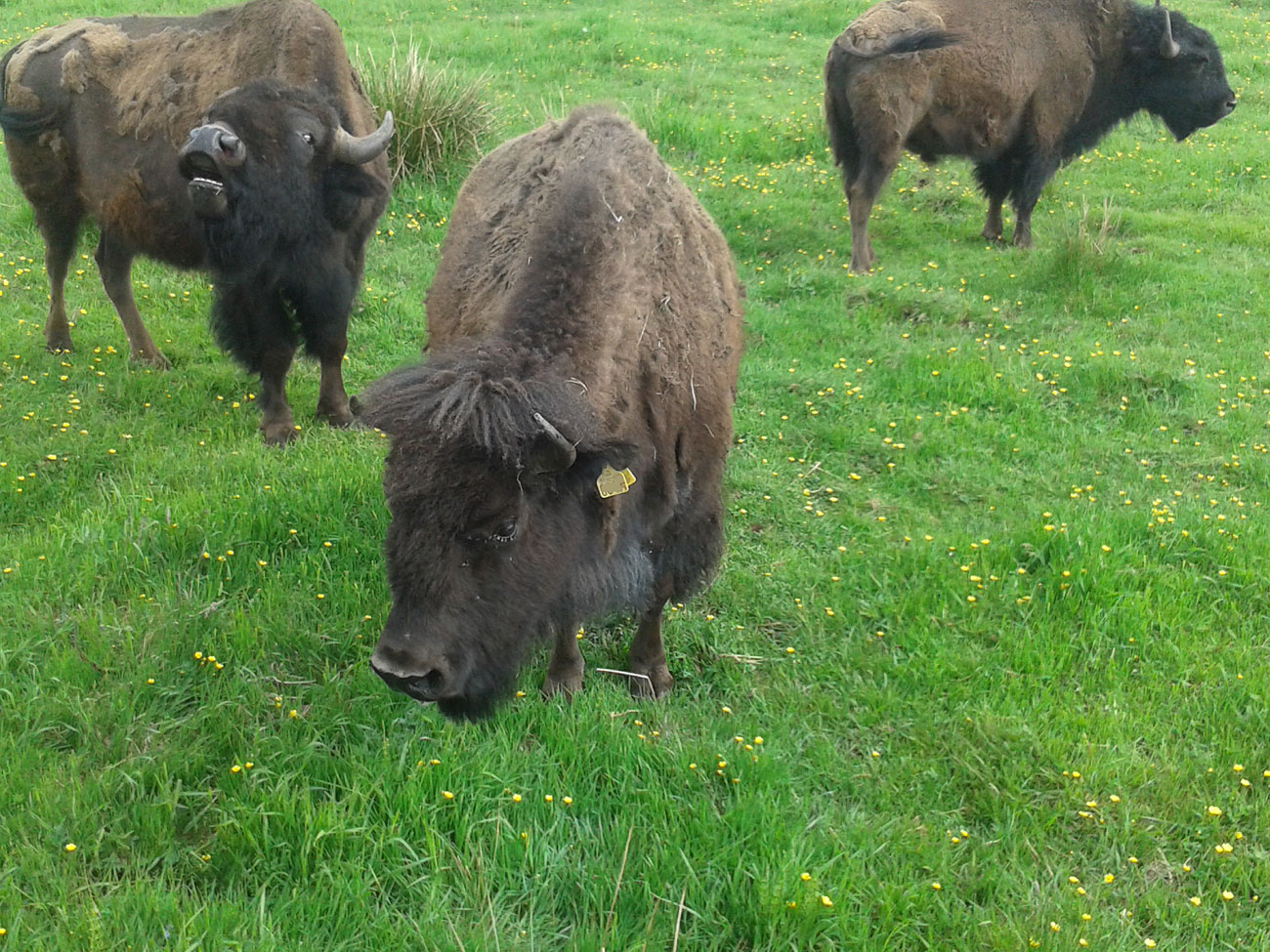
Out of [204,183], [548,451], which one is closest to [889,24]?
[204,183]

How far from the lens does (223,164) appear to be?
5211mm

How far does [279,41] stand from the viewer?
612cm

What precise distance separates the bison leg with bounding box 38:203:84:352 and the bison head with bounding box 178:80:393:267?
2090 mm

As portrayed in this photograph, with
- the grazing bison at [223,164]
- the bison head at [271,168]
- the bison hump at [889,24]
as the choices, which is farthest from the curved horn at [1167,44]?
the bison head at [271,168]

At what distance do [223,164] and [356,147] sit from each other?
790 millimetres

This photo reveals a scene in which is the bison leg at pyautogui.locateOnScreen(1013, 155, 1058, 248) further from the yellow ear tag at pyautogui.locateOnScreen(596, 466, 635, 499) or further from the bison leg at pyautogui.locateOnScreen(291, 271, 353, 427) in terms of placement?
the yellow ear tag at pyautogui.locateOnScreen(596, 466, 635, 499)

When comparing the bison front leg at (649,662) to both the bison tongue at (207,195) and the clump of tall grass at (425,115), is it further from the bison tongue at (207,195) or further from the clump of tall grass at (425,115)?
the clump of tall grass at (425,115)

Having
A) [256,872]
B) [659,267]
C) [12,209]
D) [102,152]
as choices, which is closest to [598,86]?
[12,209]

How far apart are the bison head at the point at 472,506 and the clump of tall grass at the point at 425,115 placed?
24.5 feet

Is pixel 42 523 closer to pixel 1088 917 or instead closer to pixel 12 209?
pixel 1088 917

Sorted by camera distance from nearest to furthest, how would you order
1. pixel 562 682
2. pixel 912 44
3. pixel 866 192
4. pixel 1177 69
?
pixel 562 682
pixel 912 44
pixel 866 192
pixel 1177 69

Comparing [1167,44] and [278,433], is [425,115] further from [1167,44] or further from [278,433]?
[1167,44]

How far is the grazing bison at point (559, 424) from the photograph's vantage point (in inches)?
115

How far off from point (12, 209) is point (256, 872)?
838 cm
